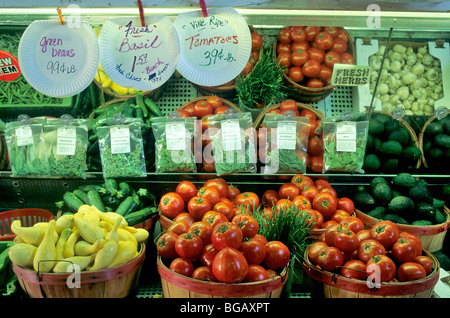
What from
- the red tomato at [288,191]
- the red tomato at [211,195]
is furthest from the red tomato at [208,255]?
the red tomato at [288,191]

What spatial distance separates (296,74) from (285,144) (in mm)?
794

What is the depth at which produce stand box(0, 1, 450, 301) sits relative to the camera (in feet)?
6.57

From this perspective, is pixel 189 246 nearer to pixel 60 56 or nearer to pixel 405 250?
pixel 405 250

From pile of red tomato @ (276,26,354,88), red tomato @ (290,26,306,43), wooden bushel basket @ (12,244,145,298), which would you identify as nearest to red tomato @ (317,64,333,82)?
pile of red tomato @ (276,26,354,88)

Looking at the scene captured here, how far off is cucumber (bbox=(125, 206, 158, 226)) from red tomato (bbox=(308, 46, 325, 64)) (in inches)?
71.7

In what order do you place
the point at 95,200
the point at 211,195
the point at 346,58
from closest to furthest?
the point at 211,195
the point at 95,200
the point at 346,58

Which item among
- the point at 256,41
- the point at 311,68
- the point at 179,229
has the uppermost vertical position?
the point at 256,41

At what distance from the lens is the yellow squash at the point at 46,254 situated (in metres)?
1.70

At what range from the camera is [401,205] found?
2.46m

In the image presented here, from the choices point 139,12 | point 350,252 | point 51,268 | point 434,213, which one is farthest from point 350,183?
point 51,268

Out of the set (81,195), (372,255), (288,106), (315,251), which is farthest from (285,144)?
(81,195)

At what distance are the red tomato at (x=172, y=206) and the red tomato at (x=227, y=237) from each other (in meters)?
0.69

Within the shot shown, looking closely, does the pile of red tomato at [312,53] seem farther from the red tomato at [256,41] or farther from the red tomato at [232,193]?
the red tomato at [232,193]
